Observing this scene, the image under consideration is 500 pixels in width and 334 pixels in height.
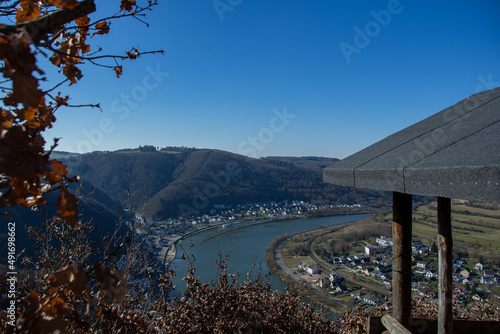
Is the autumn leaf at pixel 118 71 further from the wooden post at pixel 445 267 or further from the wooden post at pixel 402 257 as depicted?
the wooden post at pixel 445 267

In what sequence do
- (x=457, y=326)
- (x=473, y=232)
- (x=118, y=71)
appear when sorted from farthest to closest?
1. (x=473, y=232)
2. (x=457, y=326)
3. (x=118, y=71)

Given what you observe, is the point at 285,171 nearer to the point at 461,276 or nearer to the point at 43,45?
the point at 461,276

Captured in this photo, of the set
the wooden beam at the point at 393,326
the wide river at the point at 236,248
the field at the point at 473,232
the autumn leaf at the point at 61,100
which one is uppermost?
the autumn leaf at the point at 61,100

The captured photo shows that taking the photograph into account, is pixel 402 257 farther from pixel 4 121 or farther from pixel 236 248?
pixel 236 248

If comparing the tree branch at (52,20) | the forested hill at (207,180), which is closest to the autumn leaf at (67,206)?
the tree branch at (52,20)

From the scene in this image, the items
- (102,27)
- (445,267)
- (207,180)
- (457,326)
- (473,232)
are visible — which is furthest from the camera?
(207,180)

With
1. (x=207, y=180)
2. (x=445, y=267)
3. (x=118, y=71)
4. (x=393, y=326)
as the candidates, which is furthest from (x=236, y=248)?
(x=207, y=180)
